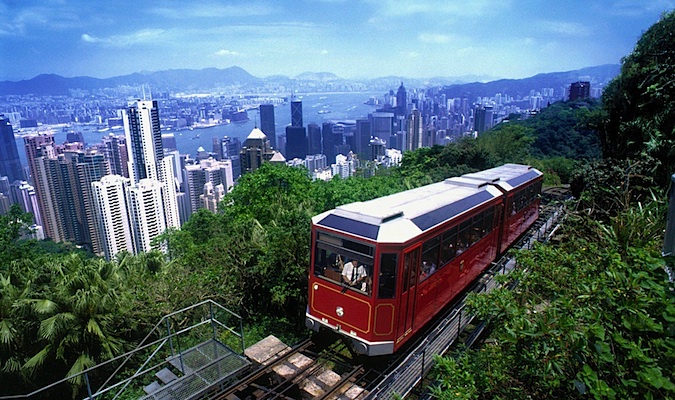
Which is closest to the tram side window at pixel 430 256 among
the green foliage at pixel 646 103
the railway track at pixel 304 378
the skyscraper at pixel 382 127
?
the railway track at pixel 304 378

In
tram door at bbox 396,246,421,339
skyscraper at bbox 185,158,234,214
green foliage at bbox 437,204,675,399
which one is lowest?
skyscraper at bbox 185,158,234,214

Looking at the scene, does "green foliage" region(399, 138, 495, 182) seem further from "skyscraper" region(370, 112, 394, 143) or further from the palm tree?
"skyscraper" region(370, 112, 394, 143)

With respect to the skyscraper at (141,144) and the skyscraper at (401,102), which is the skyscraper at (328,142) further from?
the skyscraper at (141,144)

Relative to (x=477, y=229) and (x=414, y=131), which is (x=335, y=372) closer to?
(x=477, y=229)

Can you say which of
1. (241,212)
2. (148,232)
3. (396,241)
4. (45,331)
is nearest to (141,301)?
(45,331)

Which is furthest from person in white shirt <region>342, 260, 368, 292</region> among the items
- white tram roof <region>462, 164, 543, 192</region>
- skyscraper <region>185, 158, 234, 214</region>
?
skyscraper <region>185, 158, 234, 214</region>
